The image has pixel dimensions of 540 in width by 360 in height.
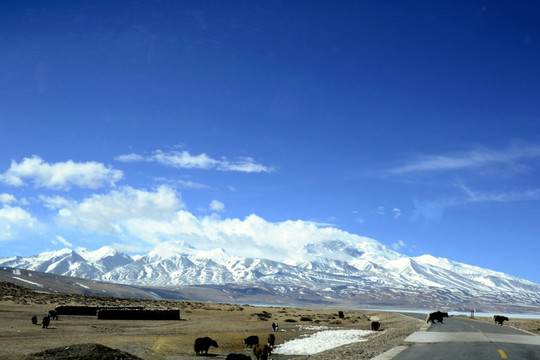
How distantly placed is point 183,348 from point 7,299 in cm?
5813

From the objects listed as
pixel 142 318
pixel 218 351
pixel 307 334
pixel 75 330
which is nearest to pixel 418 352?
pixel 218 351

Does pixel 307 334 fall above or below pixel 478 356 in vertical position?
below

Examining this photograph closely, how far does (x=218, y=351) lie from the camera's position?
34750 mm

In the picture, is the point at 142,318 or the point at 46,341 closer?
the point at 46,341

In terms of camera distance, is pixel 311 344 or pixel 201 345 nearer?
pixel 201 345

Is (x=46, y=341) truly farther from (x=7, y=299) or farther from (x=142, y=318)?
(x=7, y=299)

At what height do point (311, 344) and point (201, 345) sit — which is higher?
point (201, 345)

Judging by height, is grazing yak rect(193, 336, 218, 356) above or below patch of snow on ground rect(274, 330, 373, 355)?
above

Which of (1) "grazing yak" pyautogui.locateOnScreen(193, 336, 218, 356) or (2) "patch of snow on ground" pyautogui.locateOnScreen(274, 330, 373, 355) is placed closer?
(1) "grazing yak" pyautogui.locateOnScreen(193, 336, 218, 356)

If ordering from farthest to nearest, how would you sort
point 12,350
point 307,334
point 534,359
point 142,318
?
point 142,318 < point 307,334 < point 12,350 < point 534,359

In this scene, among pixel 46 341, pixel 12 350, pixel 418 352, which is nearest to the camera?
pixel 418 352

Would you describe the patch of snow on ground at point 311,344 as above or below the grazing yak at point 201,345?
below

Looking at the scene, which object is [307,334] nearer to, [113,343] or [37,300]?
[113,343]

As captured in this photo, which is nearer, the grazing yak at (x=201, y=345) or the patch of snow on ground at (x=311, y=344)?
the grazing yak at (x=201, y=345)
